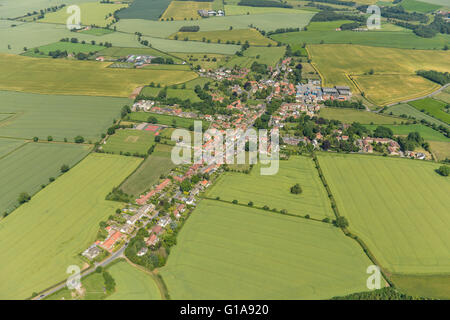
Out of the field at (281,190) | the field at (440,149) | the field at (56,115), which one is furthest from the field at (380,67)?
the field at (56,115)

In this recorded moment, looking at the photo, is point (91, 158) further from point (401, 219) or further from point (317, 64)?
point (317, 64)

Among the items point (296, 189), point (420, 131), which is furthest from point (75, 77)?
point (420, 131)

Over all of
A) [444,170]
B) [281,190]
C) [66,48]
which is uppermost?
[66,48]

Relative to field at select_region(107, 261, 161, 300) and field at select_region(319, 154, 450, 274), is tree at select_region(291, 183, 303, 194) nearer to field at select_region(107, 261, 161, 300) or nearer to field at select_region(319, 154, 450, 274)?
field at select_region(319, 154, 450, 274)

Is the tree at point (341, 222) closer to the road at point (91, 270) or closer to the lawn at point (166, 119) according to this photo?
the road at point (91, 270)

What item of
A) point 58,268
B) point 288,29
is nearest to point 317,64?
point 288,29

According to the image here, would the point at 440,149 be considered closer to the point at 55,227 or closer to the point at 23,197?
the point at 55,227
